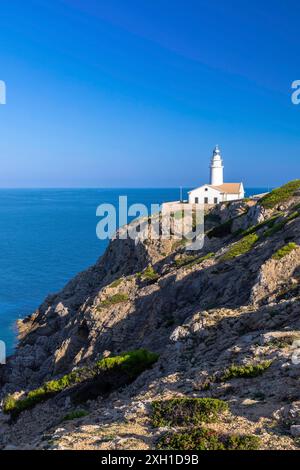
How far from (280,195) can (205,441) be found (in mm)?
→ 33078

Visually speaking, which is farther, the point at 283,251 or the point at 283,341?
the point at 283,251

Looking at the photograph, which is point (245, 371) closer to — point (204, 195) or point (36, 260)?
point (204, 195)

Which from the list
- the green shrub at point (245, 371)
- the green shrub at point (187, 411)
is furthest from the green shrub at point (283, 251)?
the green shrub at point (187, 411)

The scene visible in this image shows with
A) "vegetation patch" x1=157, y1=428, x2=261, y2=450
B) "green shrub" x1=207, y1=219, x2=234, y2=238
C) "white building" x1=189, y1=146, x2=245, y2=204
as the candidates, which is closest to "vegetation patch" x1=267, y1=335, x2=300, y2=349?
"vegetation patch" x1=157, y1=428, x2=261, y2=450

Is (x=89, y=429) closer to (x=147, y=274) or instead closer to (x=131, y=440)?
(x=131, y=440)

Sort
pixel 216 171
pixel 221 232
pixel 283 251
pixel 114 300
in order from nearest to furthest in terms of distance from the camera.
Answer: pixel 283 251, pixel 114 300, pixel 221 232, pixel 216 171

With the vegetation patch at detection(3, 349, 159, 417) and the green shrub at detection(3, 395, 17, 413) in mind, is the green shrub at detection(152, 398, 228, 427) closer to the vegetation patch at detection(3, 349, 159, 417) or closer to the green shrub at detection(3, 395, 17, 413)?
the vegetation patch at detection(3, 349, 159, 417)

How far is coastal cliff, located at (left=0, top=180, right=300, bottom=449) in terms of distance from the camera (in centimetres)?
1080

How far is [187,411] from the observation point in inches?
446

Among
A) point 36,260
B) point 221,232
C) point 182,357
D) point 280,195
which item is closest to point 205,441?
point 182,357

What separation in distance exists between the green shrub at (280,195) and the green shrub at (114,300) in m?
14.4

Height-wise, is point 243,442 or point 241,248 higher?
point 241,248

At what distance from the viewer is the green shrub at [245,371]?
42.5 feet
